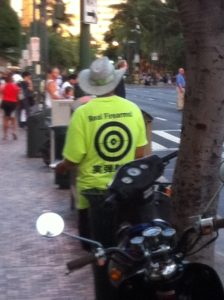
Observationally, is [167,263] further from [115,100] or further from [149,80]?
[149,80]

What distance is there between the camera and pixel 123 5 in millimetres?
86938

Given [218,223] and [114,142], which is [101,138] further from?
[218,223]

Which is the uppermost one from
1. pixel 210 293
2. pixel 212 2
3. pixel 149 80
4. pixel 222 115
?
pixel 212 2

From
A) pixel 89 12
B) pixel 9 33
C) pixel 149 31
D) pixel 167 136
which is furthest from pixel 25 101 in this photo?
pixel 149 31

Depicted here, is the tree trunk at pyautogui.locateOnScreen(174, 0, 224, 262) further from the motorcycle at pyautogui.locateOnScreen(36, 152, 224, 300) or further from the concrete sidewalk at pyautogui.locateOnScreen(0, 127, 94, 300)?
the concrete sidewalk at pyautogui.locateOnScreen(0, 127, 94, 300)

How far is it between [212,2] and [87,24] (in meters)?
7.06

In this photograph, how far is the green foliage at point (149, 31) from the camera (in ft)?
250

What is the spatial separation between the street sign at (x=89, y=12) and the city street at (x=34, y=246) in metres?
2.70

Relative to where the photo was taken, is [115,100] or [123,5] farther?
[123,5]

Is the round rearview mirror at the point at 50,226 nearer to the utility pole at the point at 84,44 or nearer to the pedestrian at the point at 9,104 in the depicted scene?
the utility pole at the point at 84,44

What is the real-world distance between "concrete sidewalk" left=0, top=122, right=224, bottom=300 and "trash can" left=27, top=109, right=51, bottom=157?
2705 mm

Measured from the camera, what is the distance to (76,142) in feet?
16.9

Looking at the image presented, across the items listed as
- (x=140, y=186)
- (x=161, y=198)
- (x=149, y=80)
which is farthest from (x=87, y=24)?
(x=149, y=80)

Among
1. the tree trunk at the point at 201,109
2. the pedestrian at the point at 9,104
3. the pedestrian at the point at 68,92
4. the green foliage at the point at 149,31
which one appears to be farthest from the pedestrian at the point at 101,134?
the green foliage at the point at 149,31
